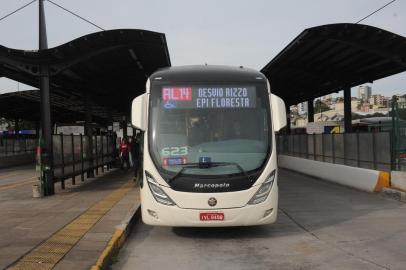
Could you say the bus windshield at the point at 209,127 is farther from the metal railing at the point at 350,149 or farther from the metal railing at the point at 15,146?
the metal railing at the point at 15,146

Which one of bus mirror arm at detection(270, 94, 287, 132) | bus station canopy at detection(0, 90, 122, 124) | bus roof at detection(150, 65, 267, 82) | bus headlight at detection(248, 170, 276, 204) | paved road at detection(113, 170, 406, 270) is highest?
bus station canopy at detection(0, 90, 122, 124)

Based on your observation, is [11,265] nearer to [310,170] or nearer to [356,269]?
[356,269]

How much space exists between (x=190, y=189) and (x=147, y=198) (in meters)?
0.79

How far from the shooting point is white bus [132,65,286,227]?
870 cm

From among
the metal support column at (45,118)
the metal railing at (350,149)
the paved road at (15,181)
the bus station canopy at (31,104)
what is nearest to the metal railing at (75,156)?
the metal support column at (45,118)

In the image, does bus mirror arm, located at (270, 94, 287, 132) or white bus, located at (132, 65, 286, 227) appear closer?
white bus, located at (132, 65, 286, 227)

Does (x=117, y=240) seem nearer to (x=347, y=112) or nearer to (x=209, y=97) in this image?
(x=209, y=97)

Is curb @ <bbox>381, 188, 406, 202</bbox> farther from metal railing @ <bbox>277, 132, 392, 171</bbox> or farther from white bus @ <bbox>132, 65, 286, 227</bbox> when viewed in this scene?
white bus @ <bbox>132, 65, 286, 227</bbox>

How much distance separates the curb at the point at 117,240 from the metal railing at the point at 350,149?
8.41m

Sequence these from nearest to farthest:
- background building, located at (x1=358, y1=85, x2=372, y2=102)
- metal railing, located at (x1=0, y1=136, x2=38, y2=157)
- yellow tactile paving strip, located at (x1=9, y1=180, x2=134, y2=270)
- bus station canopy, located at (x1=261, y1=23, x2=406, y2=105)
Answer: yellow tactile paving strip, located at (x1=9, y1=180, x2=134, y2=270), bus station canopy, located at (x1=261, y1=23, x2=406, y2=105), metal railing, located at (x1=0, y1=136, x2=38, y2=157), background building, located at (x1=358, y1=85, x2=372, y2=102)

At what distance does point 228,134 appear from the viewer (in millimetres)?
9289

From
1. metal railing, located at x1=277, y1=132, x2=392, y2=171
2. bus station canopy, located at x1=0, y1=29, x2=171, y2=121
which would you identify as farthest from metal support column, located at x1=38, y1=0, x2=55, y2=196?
metal railing, located at x1=277, y1=132, x2=392, y2=171

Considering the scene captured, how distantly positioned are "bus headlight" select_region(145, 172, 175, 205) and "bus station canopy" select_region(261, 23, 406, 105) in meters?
9.06

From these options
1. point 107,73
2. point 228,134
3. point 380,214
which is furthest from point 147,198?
point 107,73
